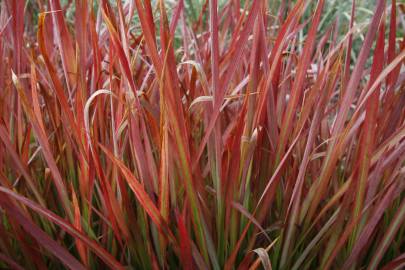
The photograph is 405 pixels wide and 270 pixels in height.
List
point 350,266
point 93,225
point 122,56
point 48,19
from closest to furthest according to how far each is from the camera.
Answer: point 122,56, point 350,266, point 93,225, point 48,19

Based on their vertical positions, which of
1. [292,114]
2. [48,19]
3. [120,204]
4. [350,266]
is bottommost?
[350,266]

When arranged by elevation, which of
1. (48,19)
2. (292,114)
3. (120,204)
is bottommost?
(120,204)

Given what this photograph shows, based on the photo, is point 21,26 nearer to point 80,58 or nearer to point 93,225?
point 80,58

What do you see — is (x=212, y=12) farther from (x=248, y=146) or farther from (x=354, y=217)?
(x=354, y=217)

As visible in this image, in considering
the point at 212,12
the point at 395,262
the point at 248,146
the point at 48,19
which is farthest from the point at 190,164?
the point at 48,19

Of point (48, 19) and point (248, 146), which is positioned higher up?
point (48, 19)

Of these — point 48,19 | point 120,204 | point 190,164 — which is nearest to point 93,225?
point 120,204

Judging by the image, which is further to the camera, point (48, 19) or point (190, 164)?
point (48, 19)

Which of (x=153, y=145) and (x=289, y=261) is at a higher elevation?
(x=153, y=145)

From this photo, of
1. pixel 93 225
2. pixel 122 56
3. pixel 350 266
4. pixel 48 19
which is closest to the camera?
pixel 122 56
